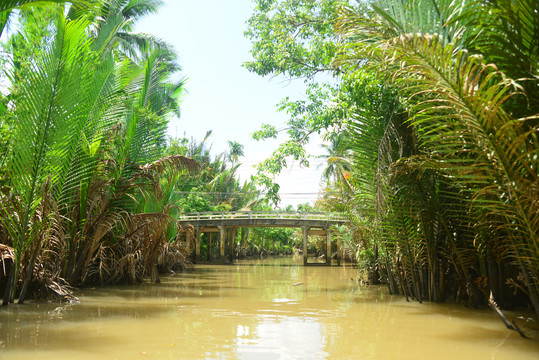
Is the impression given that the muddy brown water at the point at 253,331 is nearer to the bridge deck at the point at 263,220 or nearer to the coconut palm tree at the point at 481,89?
the coconut palm tree at the point at 481,89

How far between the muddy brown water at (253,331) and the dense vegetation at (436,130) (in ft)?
2.41

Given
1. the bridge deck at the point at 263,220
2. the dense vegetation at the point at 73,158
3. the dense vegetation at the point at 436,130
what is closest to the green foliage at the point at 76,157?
the dense vegetation at the point at 73,158

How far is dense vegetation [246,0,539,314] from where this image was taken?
3.61m

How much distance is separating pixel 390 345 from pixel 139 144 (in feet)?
21.0

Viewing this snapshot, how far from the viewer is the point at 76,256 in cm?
856

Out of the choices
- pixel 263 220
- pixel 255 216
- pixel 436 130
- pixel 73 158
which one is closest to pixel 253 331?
pixel 436 130

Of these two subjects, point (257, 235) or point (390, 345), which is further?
point (257, 235)

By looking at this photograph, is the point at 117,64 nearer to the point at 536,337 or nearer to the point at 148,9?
the point at 536,337

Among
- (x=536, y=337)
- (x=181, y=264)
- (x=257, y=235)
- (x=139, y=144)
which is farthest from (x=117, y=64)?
(x=257, y=235)

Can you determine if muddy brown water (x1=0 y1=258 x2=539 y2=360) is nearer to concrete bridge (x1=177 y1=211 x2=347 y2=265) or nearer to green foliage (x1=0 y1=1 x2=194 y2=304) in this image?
green foliage (x1=0 y1=1 x2=194 y2=304)

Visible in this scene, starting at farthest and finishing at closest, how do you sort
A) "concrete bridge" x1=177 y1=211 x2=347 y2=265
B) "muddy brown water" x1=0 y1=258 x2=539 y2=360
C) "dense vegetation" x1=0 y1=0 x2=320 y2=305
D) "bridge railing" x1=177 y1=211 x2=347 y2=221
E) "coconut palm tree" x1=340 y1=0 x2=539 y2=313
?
"bridge railing" x1=177 y1=211 x2=347 y2=221, "concrete bridge" x1=177 y1=211 x2=347 y2=265, "dense vegetation" x1=0 y1=0 x2=320 y2=305, "muddy brown water" x1=0 y1=258 x2=539 y2=360, "coconut palm tree" x1=340 y1=0 x2=539 y2=313

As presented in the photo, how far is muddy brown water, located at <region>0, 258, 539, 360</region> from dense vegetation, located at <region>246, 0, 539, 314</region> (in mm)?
735

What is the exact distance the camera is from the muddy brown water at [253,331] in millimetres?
4027

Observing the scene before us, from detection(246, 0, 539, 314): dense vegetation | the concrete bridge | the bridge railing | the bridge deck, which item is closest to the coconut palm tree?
detection(246, 0, 539, 314): dense vegetation
